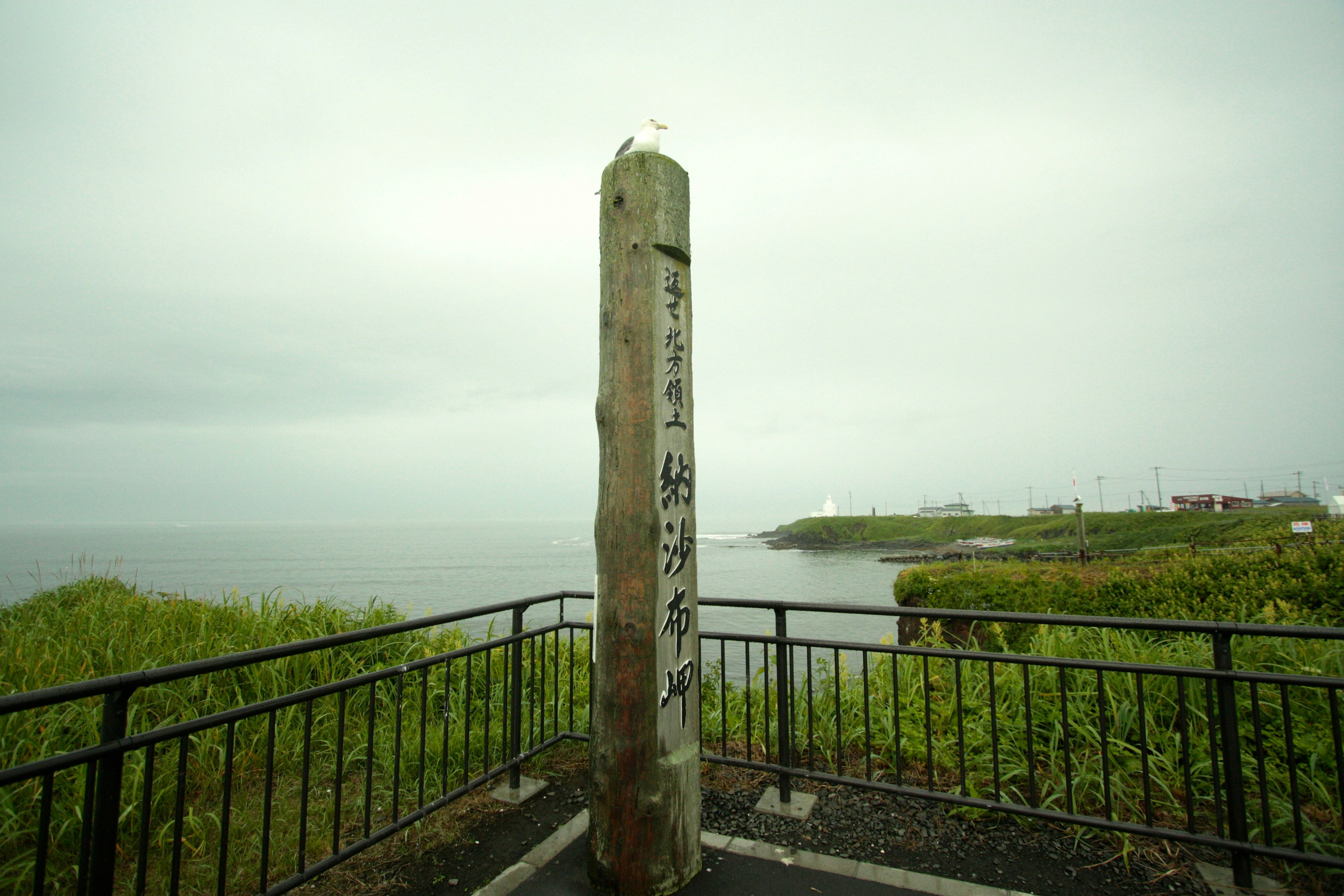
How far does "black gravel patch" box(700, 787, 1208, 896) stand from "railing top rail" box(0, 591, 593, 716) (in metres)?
1.96

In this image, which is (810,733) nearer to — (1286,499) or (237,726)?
(237,726)

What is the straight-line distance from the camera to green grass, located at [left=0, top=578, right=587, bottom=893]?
3250 mm

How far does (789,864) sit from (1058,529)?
63.6 meters

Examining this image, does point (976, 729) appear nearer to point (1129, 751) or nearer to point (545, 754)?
point (1129, 751)

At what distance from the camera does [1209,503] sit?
168 ft

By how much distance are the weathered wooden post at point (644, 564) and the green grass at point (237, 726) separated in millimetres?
963

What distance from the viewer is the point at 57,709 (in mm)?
4031

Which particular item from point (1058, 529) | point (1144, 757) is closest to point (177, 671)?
point (1144, 757)

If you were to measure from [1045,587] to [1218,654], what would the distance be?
25.3 ft

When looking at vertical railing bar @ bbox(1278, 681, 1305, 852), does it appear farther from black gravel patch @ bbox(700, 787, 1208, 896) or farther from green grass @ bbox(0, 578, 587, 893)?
green grass @ bbox(0, 578, 587, 893)

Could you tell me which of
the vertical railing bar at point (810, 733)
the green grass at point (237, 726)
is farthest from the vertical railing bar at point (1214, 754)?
the green grass at point (237, 726)

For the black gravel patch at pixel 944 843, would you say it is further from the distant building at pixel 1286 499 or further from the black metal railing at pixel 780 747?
the distant building at pixel 1286 499

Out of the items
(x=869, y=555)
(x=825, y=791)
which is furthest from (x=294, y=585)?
(x=869, y=555)

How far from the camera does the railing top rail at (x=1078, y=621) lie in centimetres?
269
